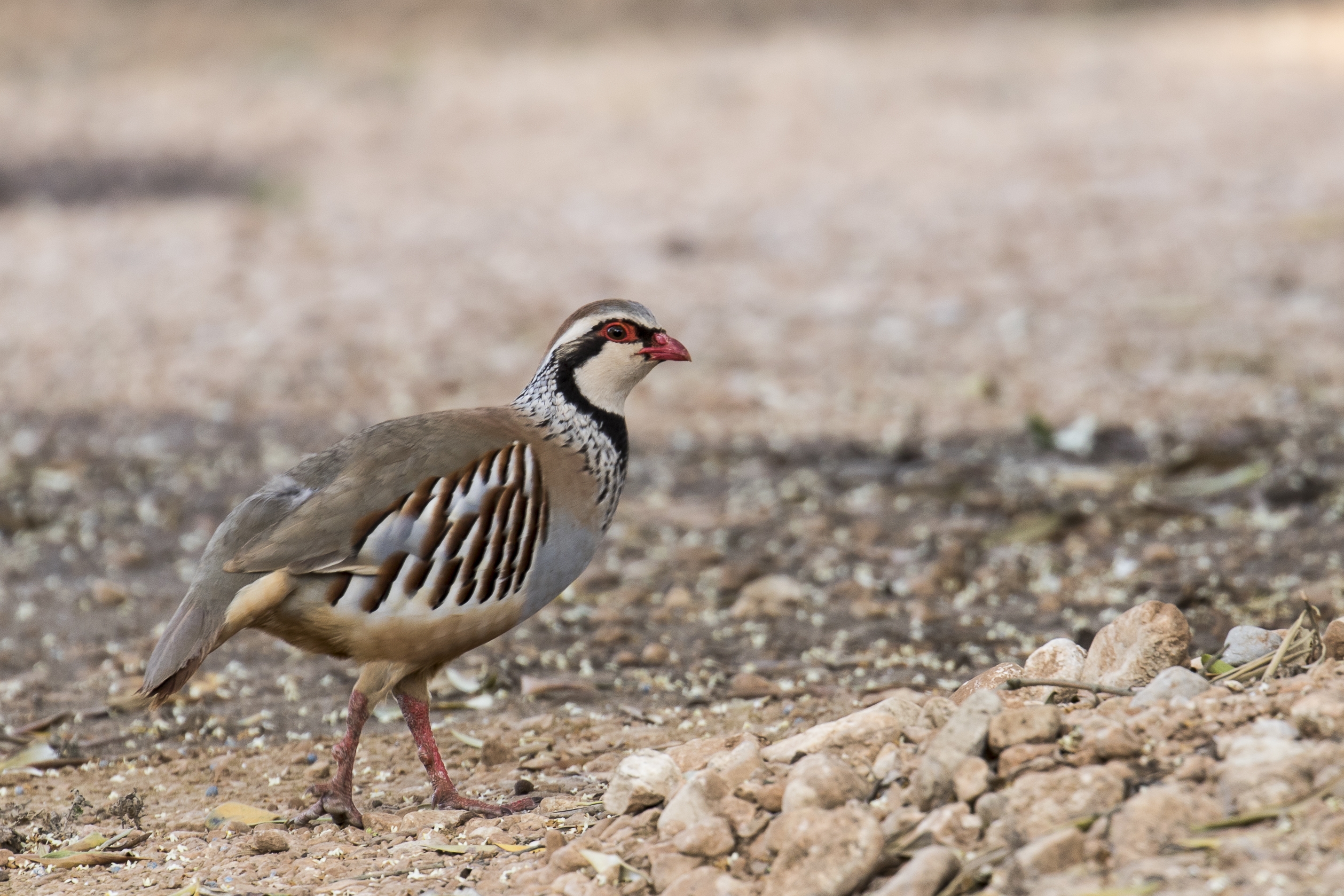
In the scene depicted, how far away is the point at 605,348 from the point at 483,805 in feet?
3.86

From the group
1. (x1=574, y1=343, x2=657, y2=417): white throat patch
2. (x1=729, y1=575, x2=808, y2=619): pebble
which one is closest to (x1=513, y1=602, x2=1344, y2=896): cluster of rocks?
(x1=574, y1=343, x2=657, y2=417): white throat patch

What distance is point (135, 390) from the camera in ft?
24.6

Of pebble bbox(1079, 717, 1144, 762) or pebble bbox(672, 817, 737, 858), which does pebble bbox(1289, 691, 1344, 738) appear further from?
pebble bbox(672, 817, 737, 858)

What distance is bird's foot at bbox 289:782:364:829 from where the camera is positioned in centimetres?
322

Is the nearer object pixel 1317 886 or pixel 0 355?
pixel 1317 886

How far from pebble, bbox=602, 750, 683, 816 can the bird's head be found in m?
1.15

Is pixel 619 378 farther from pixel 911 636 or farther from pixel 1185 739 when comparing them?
pixel 1185 739

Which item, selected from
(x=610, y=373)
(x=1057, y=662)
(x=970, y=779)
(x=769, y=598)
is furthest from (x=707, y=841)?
(x=769, y=598)

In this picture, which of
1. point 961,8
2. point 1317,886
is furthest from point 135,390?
point 961,8

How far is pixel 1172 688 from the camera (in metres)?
2.75

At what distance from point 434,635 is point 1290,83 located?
1169 cm

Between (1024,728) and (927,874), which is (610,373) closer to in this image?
(1024,728)

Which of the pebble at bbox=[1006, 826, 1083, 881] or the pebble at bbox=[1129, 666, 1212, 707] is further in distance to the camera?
the pebble at bbox=[1129, 666, 1212, 707]

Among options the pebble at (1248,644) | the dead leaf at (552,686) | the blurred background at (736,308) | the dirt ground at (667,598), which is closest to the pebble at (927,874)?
the dirt ground at (667,598)
